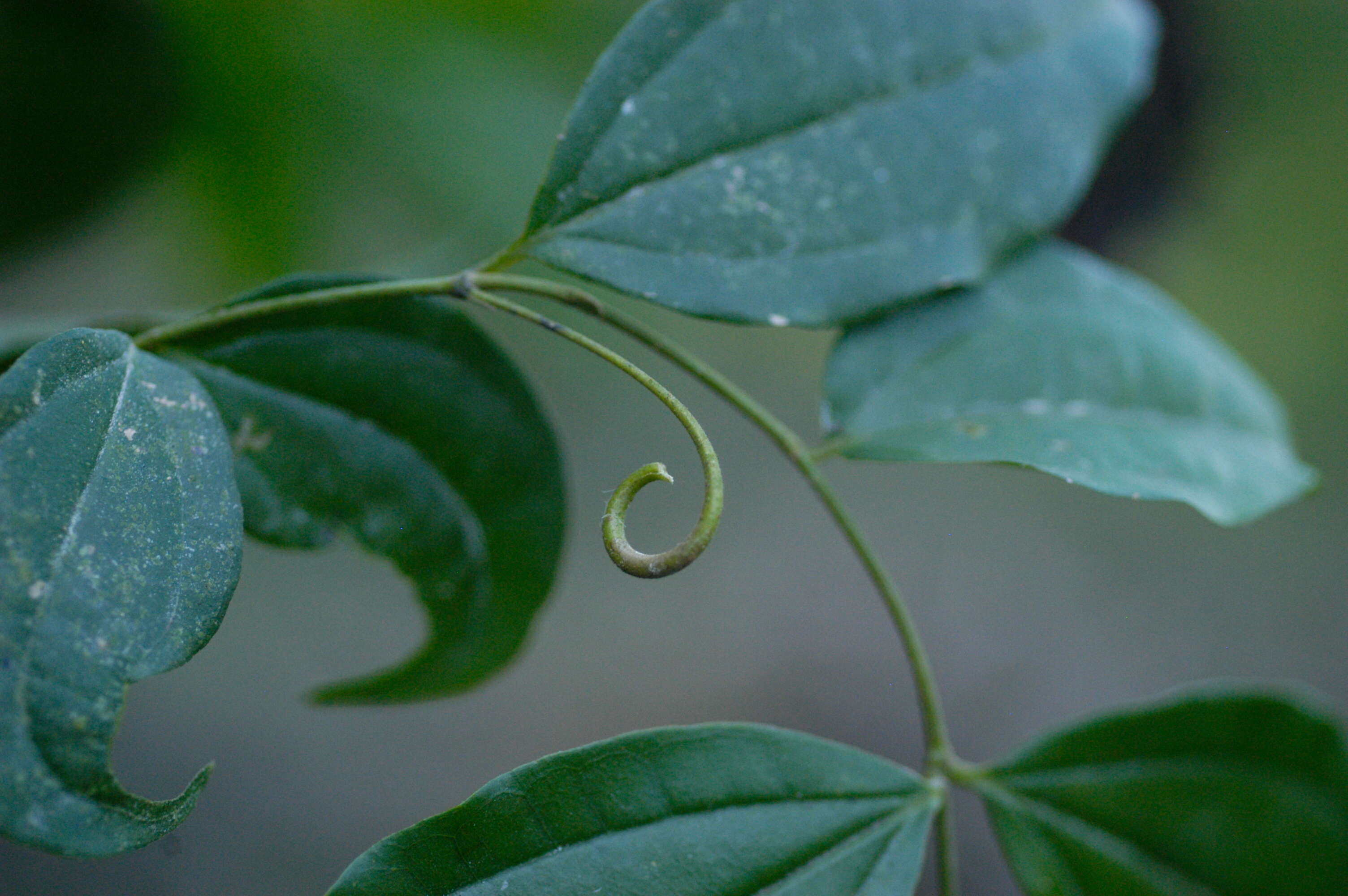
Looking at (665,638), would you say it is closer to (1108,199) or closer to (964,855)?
(964,855)

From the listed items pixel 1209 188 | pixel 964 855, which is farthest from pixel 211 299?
pixel 1209 188

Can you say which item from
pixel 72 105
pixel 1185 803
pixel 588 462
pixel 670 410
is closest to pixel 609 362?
pixel 670 410

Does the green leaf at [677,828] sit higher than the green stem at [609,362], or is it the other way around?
the green stem at [609,362]

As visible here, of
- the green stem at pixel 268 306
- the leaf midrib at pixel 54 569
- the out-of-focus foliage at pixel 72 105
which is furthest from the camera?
the out-of-focus foliage at pixel 72 105

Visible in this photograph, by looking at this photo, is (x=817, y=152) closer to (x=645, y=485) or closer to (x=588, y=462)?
(x=645, y=485)

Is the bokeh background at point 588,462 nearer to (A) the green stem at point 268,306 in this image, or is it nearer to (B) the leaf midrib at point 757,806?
(A) the green stem at point 268,306

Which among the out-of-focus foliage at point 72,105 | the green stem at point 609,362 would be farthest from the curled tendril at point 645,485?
the out-of-focus foliage at point 72,105
